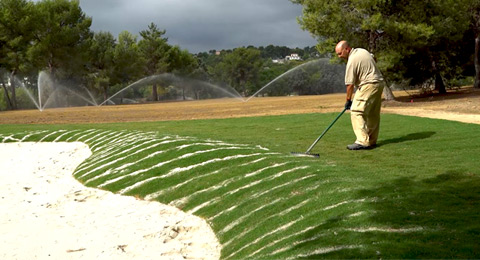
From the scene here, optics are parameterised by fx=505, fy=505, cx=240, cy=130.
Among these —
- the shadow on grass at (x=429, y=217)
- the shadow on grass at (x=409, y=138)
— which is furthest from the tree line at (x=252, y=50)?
the shadow on grass at (x=429, y=217)

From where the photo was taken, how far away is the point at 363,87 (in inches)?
451

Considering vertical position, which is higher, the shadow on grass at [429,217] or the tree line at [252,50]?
the tree line at [252,50]

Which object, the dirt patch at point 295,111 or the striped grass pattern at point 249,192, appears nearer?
the striped grass pattern at point 249,192

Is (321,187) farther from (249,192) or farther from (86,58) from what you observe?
(86,58)

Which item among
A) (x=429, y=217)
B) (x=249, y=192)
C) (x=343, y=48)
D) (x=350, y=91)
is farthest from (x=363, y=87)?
(x=429, y=217)

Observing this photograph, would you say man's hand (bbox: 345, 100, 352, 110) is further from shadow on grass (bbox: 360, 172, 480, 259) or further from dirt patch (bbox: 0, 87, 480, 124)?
dirt patch (bbox: 0, 87, 480, 124)

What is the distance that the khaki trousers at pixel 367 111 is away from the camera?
1139cm

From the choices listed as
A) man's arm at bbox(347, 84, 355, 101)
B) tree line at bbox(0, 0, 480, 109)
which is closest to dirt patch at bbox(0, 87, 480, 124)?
tree line at bbox(0, 0, 480, 109)

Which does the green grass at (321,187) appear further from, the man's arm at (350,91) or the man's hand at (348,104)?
the man's arm at (350,91)

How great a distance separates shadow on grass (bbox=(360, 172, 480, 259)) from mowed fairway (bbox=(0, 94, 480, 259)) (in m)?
0.01

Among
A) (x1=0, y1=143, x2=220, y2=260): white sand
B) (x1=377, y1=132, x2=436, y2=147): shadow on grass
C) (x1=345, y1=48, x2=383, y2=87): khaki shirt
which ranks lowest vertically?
(x1=0, y1=143, x2=220, y2=260): white sand

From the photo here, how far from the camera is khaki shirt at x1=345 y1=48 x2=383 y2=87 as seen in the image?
449 inches

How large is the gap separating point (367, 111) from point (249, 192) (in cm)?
365

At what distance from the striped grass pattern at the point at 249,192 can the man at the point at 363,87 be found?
1.87 meters
